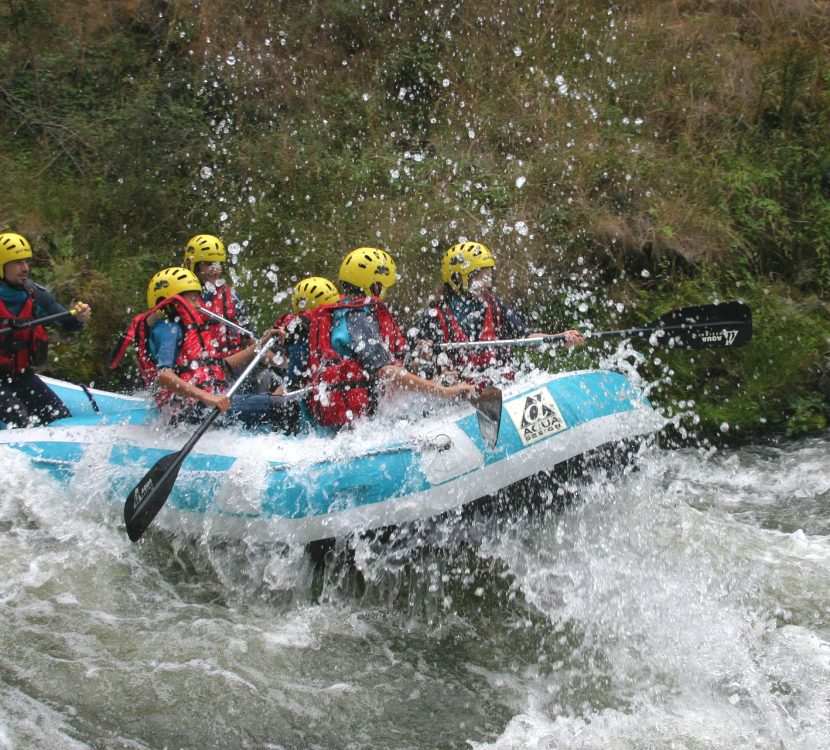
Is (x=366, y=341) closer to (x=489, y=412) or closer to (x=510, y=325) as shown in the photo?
(x=489, y=412)

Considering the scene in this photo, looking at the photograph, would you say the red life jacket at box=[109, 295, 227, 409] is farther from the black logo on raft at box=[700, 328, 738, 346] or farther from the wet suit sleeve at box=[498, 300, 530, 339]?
the black logo on raft at box=[700, 328, 738, 346]

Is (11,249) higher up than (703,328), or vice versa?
(11,249)

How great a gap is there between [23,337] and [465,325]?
2979 millimetres

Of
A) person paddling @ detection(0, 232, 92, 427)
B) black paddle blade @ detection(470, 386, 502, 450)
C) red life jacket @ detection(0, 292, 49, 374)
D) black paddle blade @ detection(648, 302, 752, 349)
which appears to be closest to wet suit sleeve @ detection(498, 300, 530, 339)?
black paddle blade @ detection(648, 302, 752, 349)

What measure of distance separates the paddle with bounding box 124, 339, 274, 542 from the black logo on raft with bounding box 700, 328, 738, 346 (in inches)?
123

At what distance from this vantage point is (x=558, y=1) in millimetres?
10664

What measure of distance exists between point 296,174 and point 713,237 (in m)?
4.07

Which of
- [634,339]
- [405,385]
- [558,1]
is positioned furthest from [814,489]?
[558,1]

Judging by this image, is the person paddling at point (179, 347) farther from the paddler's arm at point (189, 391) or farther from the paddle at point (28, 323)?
the paddle at point (28, 323)

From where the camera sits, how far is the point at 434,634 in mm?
4934

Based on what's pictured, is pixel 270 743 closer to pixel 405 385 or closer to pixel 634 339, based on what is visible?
pixel 405 385

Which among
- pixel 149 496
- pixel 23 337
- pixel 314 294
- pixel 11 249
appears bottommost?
pixel 149 496

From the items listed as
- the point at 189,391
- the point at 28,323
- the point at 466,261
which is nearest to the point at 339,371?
the point at 189,391

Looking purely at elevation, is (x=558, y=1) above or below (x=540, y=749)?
above
